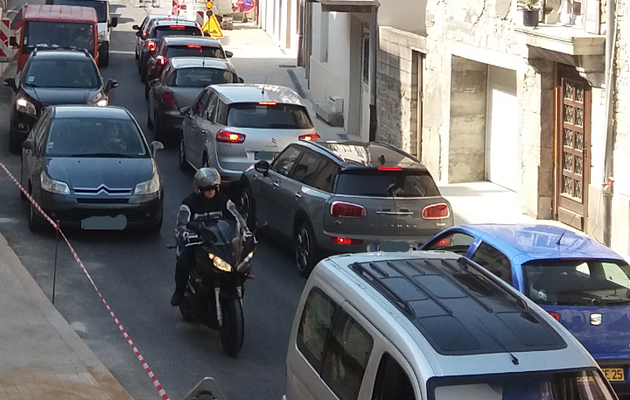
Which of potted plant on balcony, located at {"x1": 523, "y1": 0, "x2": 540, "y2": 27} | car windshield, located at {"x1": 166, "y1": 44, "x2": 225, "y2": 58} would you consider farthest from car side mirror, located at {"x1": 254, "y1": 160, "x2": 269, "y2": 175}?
car windshield, located at {"x1": 166, "y1": 44, "x2": 225, "y2": 58}

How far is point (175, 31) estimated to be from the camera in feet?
113

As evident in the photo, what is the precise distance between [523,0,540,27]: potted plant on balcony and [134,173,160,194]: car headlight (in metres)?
6.06

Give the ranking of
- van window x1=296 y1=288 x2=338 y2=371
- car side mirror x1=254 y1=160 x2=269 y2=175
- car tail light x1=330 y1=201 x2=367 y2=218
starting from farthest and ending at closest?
1. car side mirror x1=254 y1=160 x2=269 y2=175
2. car tail light x1=330 y1=201 x2=367 y2=218
3. van window x1=296 y1=288 x2=338 y2=371

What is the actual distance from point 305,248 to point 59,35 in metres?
16.2

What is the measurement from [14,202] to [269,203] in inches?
169

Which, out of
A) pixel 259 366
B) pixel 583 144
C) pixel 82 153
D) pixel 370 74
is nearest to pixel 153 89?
pixel 370 74

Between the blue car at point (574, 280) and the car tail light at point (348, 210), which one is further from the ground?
the blue car at point (574, 280)

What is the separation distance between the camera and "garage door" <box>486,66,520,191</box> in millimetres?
19797

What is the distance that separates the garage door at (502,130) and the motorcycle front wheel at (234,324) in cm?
956

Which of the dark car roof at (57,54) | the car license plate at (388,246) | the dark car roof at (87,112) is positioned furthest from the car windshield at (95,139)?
the dark car roof at (57,54)

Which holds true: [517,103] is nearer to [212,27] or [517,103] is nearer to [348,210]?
[348,210]

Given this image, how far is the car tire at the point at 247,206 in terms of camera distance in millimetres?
15586

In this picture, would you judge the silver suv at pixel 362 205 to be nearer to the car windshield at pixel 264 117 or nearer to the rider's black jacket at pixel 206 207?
→ the rider's black jacket at pixel 206 207

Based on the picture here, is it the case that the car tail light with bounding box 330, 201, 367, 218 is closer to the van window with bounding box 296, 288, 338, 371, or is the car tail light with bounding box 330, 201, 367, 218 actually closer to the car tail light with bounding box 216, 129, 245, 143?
the car tail light with bounding box 216, 129, 245, 143
